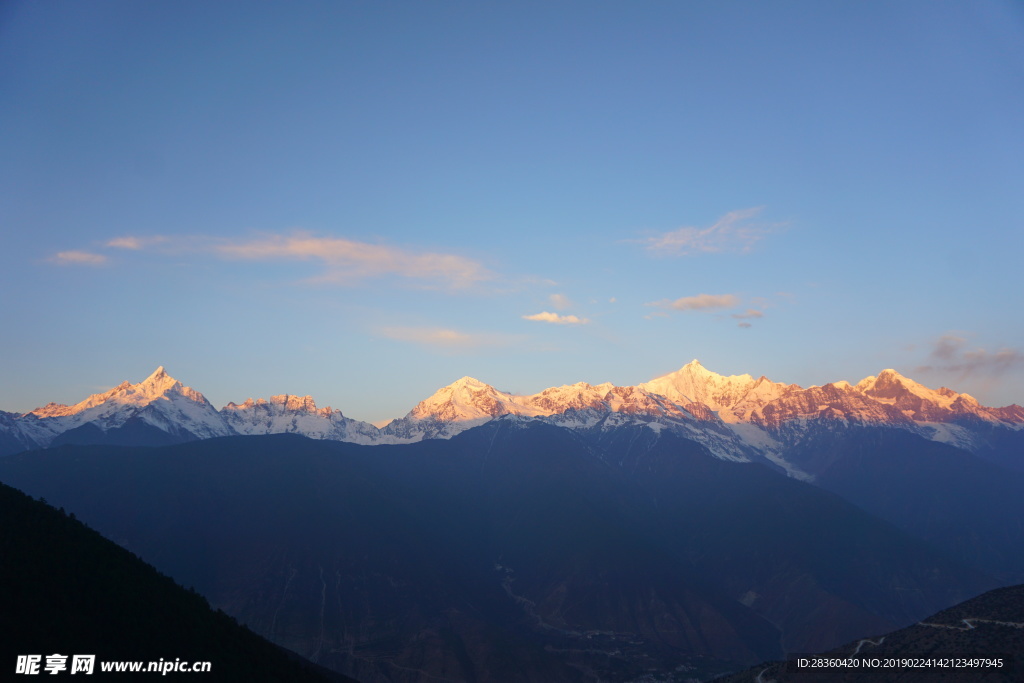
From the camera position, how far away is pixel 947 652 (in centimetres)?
13238

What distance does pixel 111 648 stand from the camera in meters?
118

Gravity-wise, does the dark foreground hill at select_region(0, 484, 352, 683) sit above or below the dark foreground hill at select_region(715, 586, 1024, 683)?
above

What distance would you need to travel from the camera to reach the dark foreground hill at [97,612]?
11431 centimetres

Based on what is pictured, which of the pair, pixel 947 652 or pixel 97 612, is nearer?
pixel 97 612

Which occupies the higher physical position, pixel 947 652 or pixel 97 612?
pixel 97 612

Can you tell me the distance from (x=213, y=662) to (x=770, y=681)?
85.1 meters

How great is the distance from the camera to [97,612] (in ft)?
403

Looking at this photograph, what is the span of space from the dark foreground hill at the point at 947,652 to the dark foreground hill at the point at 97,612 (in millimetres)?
81047

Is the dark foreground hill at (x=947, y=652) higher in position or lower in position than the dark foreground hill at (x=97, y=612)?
lower

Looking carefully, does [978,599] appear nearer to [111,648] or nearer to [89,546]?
[111,648]

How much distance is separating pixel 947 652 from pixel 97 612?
125 m

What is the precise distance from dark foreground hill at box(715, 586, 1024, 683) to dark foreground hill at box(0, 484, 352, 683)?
81047mm

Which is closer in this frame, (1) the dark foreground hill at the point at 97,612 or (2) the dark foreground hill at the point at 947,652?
(1) the dark foreground hill at the point at 97,612

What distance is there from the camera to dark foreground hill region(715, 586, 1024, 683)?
126 metres
